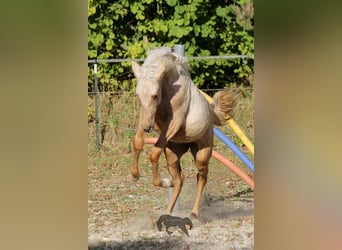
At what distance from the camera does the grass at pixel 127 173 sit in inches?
87.7

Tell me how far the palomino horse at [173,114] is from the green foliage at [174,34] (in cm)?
72

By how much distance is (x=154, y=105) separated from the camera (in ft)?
5.72

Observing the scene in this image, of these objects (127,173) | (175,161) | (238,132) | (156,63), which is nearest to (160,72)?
(156,63)

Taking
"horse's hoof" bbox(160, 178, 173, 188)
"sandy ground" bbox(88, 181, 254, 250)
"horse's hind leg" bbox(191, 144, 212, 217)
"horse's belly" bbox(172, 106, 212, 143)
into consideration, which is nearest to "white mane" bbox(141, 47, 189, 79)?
"horse's belly" bbox(172, 106, 212, 143)

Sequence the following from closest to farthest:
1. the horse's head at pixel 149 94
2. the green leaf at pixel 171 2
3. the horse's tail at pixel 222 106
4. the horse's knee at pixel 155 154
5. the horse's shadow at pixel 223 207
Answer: the horse's head at pixel 149 94, the horse's knee at pixel 155 154, the horse's tail at pixel 222 106, the horse's shadow at pixel 223 207, the green leaf at pixel 171 2

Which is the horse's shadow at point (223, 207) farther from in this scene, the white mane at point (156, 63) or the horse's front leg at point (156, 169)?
the white mane at point (156, 63)

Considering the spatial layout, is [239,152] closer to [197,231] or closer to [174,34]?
[197,231]

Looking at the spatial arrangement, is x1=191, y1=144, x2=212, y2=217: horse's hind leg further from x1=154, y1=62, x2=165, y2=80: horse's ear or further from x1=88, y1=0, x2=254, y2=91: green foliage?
x1=88, y1=0, x2=254, y2=91: green foliage

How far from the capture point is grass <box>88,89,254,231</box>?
2229 millimetres

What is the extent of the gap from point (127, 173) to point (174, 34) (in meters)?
0.62

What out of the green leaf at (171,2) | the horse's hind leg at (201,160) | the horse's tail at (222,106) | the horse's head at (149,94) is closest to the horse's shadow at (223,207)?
the horse's hind leg at (201,160)

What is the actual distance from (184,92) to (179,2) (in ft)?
2.97
